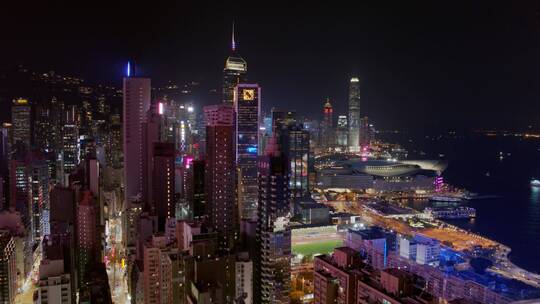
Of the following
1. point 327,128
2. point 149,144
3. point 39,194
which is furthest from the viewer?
point 327,128

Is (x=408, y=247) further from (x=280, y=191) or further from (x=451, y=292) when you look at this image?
(x=280, y=191)

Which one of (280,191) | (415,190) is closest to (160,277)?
(280,191)

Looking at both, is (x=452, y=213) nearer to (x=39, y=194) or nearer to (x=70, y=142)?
(x=39, y=194)

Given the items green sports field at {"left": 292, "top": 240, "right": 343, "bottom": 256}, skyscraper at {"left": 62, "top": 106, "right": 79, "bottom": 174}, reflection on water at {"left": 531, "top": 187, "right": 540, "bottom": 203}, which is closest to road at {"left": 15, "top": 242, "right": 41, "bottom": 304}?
green sports field at {"left": 292, "top": 240, "right": 343, "bottom": 256}

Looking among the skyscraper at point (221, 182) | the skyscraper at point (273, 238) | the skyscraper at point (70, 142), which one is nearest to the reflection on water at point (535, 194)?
the skyscraper at point (221, 182)

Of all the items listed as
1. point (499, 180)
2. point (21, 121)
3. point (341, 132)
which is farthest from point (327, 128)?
point (21, 121)

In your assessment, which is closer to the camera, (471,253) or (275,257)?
(275,257)
